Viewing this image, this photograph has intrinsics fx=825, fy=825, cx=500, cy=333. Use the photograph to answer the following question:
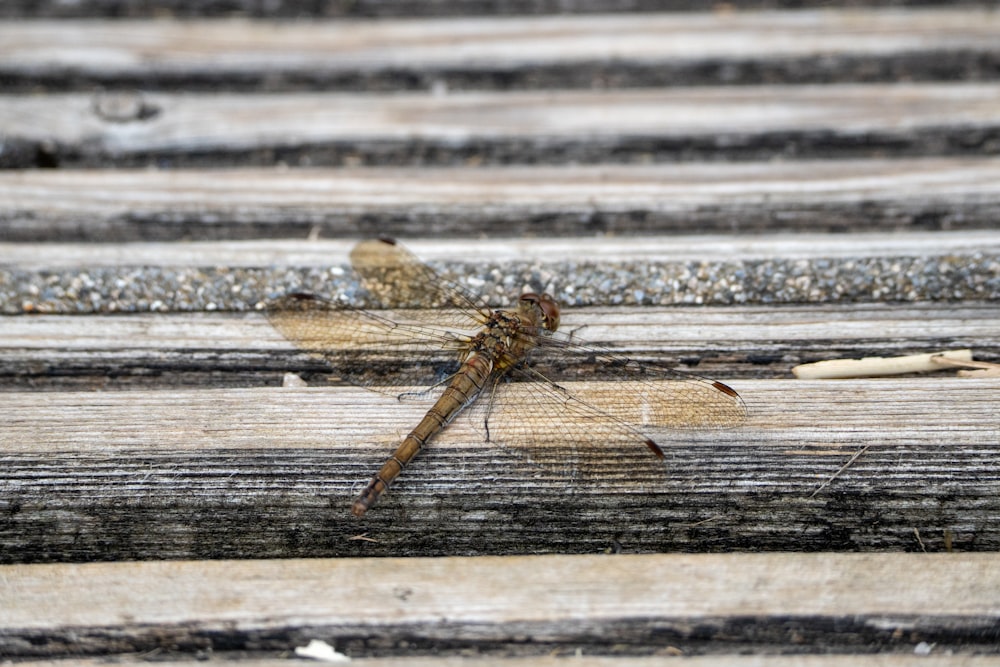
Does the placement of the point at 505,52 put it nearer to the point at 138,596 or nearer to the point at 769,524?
the point at 769,524

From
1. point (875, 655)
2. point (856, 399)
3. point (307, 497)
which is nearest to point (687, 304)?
point (856, 399)

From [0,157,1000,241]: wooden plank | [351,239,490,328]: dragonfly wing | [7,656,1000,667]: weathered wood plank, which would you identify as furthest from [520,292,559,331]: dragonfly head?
[7,656,1000,667]: weathered wood plank

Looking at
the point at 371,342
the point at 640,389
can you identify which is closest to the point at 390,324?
the point at 371,342

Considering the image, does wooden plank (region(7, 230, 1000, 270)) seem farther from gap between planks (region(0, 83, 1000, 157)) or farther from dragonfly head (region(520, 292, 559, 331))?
gap between planks (region(0, 83, 1000, 157))

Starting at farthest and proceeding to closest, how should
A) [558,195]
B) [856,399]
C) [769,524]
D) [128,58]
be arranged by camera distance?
[128,58] → [558,195] → [856,399] → [769,524]

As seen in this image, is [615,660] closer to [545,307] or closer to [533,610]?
[533,610]

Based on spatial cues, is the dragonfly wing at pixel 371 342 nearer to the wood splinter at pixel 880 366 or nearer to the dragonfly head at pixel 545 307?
the dragonfly head at pixel 545 307
